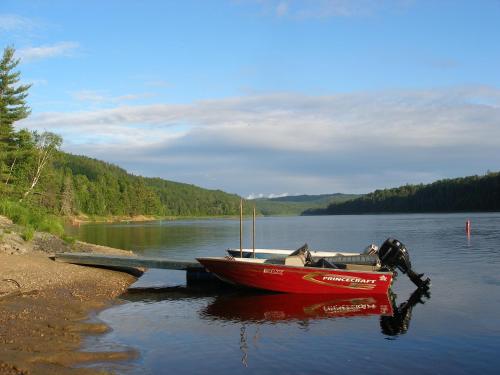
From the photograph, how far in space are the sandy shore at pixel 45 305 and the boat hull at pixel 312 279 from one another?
18.2 ft

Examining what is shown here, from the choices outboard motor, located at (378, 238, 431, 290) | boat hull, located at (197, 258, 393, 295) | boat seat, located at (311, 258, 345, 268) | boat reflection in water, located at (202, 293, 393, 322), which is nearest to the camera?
boat reflection in water, located at (202, 293, 393, 322)

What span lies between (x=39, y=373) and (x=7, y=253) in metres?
15.5

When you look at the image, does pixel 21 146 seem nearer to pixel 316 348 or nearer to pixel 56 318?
pixel 56 318

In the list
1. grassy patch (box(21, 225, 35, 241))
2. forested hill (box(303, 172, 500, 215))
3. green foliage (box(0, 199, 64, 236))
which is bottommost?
grassy patch (box(21, 225, 35, 241))

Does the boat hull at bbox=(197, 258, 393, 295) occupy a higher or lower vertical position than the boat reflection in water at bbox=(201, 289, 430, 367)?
higher

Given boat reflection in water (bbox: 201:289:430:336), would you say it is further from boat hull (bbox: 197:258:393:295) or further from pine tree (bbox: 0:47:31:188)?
pine tree (bbox: 0:47:31:188)

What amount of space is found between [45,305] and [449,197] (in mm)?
163672

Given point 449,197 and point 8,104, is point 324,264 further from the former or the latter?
point 449,197

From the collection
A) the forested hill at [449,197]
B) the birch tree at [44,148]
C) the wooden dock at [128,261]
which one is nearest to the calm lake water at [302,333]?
the wooden dock at [128,261]

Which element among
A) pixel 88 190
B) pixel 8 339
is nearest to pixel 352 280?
pixel 8 339

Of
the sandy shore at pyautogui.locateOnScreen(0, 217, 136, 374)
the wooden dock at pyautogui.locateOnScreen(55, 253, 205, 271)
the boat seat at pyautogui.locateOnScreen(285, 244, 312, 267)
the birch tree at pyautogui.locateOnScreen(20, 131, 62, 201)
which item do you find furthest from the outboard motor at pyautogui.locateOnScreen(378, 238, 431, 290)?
the birch tree at pyautogui.locateOnScreen(20, 131, 62, 201)

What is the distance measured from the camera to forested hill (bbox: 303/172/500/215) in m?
148

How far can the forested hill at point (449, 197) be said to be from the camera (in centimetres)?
14755

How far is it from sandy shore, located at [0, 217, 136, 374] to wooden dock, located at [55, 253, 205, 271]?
1.58ft
